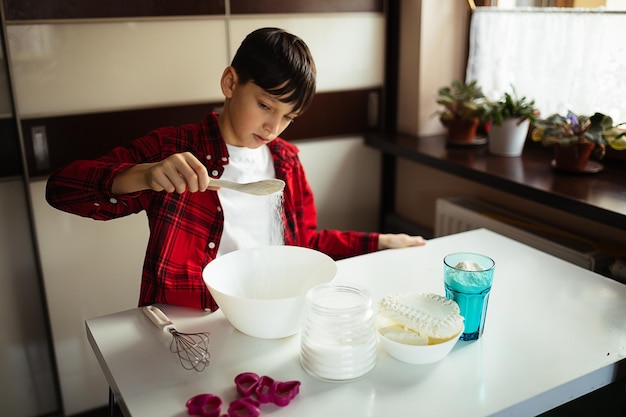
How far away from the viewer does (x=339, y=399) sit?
0.95 meters

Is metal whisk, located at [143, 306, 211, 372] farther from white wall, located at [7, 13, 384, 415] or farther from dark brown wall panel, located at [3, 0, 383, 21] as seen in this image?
dark brown wall panel, located at [3, 0, 383, 21]

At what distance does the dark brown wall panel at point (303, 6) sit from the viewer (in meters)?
2.14

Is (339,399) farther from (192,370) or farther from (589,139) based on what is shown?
(589,139)

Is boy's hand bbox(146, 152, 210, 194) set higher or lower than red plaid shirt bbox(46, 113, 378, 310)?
higher

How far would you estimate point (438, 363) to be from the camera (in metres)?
1.05

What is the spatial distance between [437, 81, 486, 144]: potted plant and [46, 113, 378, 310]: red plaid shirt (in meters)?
0.93

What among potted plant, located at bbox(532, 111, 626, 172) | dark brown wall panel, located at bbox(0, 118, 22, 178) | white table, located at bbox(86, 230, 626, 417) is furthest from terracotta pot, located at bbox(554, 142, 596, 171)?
dark brown wall panel, located at bbox(0, 118, 22, 178)

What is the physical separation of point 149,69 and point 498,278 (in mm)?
1310

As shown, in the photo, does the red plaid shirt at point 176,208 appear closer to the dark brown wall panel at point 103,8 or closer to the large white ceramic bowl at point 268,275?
the large white ceramic bowl at point 268,275

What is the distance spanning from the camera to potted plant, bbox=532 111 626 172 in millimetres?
1812

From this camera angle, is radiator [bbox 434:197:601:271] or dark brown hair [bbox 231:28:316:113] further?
radiator [bbox 434:197:601:271]

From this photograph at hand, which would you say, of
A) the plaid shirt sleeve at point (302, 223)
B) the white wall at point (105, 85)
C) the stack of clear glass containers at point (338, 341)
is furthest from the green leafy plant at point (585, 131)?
the stack of clear glass containers at point (338, 341)

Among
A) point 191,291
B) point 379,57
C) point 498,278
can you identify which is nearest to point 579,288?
point 498,278

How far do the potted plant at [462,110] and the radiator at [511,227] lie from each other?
246 millimetres
